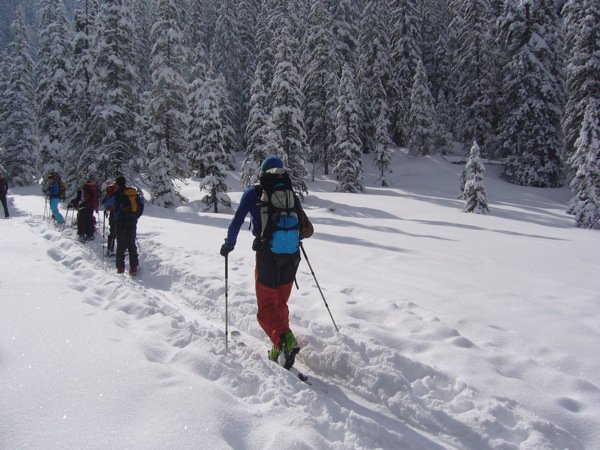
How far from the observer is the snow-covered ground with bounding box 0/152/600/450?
3.44 meters

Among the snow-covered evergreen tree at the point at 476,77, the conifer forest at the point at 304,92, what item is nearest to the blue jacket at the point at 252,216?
the conifer forest at the point at 304,92

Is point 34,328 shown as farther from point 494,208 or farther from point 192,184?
point 192,184

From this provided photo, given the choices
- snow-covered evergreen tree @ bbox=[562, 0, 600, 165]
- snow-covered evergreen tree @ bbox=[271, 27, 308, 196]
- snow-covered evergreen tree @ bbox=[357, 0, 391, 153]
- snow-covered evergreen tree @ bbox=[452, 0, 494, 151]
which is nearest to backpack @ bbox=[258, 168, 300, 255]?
snow-covered evergreen tree @ bbox=[271, 27, 308, 196]

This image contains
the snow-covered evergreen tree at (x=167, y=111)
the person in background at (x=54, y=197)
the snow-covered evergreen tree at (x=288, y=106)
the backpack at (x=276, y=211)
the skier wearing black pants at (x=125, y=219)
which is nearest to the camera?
the backpack at (x=276, y=211)

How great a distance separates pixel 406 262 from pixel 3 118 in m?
40.9

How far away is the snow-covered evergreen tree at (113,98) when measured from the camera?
73.5ft

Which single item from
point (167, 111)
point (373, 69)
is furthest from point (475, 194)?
point (373, 69)

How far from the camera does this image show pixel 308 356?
5.26 meters

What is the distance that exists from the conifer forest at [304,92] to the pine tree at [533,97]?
0.12 metres

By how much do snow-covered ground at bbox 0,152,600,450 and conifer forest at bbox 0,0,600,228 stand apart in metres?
16.0

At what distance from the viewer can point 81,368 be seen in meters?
4.07

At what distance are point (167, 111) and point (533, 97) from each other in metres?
29.4

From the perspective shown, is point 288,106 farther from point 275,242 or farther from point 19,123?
point 275,242

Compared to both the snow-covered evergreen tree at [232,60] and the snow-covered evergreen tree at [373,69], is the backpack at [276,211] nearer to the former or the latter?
the snow-covered evergreen tree at [373,69]
